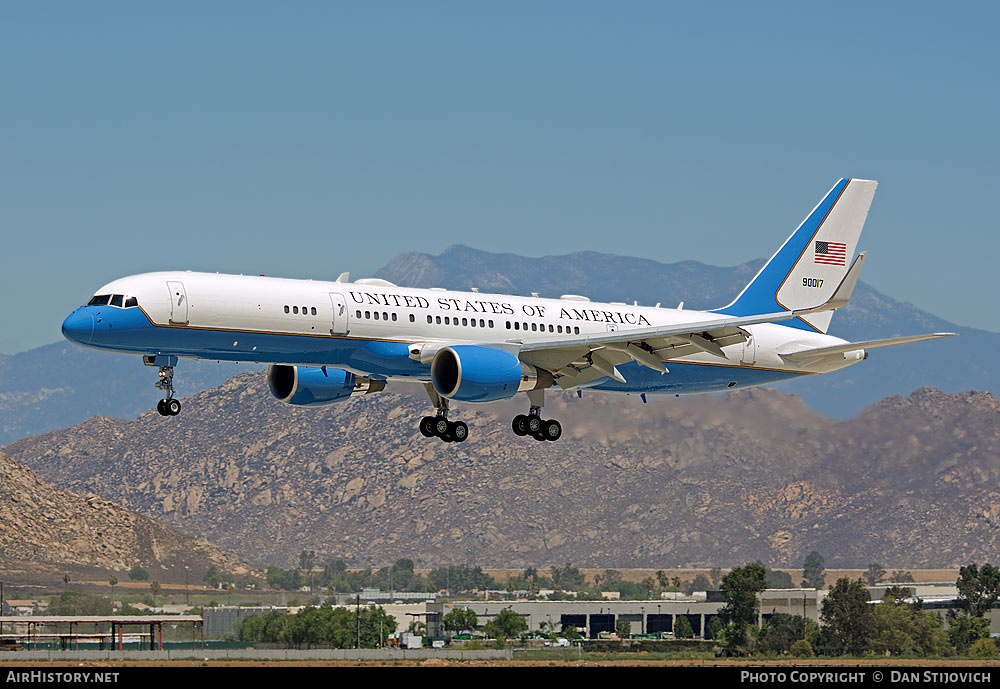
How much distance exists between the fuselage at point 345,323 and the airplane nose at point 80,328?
0.11 feet

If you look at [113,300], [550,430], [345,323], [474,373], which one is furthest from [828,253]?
→ [113,300]

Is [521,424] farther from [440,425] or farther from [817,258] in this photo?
[817,258]

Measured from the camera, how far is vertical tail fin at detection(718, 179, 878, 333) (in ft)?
228

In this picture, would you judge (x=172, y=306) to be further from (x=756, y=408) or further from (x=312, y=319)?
(x=756, y=408)

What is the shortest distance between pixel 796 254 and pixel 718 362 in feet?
26.7

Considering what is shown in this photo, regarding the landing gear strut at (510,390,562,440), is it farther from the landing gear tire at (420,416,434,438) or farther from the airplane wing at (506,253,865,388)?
the landing gear tire at (420,416,434,438)

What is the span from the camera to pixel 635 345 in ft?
197

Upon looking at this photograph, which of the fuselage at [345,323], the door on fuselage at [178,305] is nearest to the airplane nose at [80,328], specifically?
the fuselage at [345,323]

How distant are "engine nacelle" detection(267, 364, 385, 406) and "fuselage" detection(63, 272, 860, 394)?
146 inches

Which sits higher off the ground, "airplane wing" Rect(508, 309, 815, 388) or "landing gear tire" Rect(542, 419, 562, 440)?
"airplane wing" Rect(508, 309, 815, 388)

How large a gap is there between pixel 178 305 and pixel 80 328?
11.1ft

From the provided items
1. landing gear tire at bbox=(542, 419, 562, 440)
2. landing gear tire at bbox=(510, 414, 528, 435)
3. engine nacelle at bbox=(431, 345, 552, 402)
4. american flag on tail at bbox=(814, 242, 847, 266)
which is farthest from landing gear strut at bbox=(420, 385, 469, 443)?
american flag on tail at bbox=(814, 242, 847, 266)
